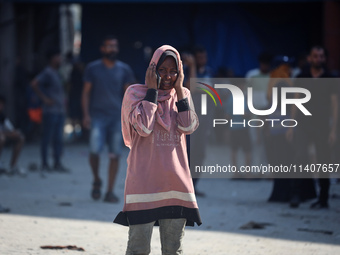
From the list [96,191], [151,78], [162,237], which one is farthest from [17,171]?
[151,78]

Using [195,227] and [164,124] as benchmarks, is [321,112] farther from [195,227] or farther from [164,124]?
[164,124]

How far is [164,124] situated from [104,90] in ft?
14.4

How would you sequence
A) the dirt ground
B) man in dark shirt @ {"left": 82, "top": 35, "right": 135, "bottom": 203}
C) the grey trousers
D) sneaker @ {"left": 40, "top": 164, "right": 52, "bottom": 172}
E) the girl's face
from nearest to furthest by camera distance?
the grey trousers → the girl's face → the dirt ground → man in dark shirt @ {"left": 82, "top": 35, "right": 135, "bottom": 203} → sneaker @ {"left": 40, "top": 164, "right": 52, "bottom": 172}

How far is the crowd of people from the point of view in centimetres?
426

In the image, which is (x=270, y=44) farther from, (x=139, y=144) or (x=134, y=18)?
(x=139, y=144)

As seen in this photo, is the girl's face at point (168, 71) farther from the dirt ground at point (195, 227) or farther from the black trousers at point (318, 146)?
the black trousers at point (318, 146)

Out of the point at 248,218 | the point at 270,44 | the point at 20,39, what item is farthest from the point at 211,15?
the point at 248,218

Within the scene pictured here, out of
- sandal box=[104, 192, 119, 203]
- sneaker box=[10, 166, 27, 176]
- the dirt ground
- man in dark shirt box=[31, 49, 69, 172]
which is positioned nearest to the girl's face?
the dirt ground

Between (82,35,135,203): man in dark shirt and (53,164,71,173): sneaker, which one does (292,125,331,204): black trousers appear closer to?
(82,35,135,203): man in dark shirt

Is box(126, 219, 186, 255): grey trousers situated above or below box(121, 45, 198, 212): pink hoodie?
below

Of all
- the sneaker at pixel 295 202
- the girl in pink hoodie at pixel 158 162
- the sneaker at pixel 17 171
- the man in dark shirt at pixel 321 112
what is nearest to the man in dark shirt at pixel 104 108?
the sneaker at pixel 295 202

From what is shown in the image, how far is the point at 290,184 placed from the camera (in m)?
8.51

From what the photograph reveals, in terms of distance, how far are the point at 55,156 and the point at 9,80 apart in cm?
455

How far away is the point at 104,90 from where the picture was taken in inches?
339
